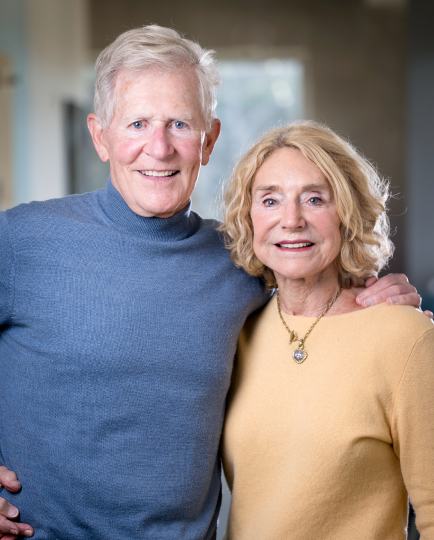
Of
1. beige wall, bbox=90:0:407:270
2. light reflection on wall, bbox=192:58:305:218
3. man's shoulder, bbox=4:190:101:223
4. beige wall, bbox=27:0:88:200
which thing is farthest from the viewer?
light reflection on wall, bbox=192:58:305:218

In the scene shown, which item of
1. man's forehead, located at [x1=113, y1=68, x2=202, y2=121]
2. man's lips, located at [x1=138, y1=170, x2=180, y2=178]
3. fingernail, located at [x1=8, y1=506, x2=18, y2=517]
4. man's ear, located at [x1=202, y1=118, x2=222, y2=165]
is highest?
man's forehead, located at [x1=113, y1=68, x2=202, y2=121]

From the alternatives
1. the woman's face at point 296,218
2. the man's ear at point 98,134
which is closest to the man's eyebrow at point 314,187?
the woman's face at point 296,218

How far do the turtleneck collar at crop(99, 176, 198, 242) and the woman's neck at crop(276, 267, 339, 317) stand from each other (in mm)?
295

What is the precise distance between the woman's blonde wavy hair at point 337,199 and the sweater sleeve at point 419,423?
279mm

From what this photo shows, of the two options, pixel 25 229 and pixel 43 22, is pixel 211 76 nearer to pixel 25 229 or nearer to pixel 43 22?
pixel 25 229

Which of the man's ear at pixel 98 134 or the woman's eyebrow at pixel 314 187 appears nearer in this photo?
the woman's eyebrow at pixel 314 187

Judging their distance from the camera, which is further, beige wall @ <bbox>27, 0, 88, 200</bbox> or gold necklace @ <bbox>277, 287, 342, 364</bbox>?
beige wall @ <bbox>27, 0, 88, 200</bbox>

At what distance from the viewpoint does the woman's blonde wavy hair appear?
1.35 meters

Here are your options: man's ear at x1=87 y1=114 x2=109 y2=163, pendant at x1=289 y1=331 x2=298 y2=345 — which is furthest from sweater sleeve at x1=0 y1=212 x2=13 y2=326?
pendant at x1=289 y1=331 x2=298 y2=345

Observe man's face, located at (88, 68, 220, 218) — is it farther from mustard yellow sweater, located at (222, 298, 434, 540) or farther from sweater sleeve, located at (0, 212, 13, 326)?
mustard yellow sweater, located at (222, 298, 434, 540)

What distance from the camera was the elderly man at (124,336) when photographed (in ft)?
4.04

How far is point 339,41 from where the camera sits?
20.0ft

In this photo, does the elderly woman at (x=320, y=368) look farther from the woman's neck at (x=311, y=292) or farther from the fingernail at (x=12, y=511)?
the fingernail at (x=12, y=511)

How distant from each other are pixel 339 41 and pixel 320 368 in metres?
5.53
